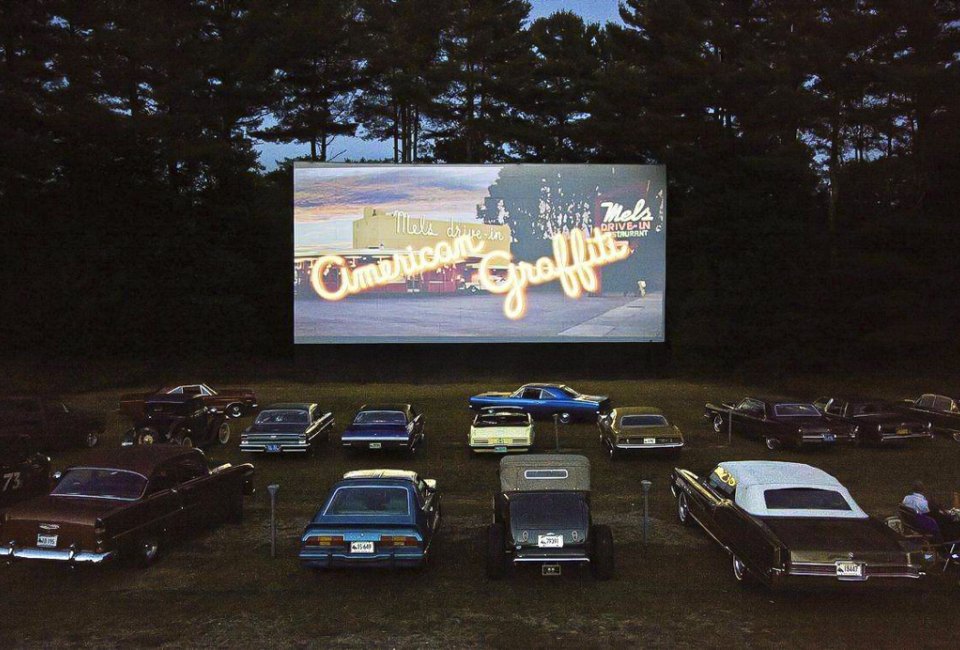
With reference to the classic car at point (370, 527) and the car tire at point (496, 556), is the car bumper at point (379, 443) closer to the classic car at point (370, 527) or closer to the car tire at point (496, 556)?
the classic car at point (370, 527)

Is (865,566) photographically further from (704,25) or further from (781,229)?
(704,25)

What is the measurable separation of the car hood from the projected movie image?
2371 centimetres

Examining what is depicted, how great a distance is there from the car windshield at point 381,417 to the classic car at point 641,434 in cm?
492

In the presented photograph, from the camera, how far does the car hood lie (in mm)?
8750

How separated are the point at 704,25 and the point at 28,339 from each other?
120ft

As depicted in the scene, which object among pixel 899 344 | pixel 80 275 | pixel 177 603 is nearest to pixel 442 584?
pixel 177 603

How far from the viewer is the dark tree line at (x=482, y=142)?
36344 millimetres

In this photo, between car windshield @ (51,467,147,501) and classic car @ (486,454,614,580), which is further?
car windshield @ (51,467,147,501)

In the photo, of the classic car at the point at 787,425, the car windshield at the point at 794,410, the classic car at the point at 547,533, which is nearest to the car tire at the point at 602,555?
the classic car at the point at 547,533

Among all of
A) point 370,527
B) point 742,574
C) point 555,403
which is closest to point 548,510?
point 370,527

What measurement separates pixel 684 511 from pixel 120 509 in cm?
823

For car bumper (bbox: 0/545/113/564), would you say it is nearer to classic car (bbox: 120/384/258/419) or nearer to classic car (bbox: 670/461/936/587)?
classic car (bbox: 670/461/936/587)

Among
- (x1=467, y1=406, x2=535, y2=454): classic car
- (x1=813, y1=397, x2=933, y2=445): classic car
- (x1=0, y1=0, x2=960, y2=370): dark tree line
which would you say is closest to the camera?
(x1=467, y1=406, x2=535, y2=454): classic car

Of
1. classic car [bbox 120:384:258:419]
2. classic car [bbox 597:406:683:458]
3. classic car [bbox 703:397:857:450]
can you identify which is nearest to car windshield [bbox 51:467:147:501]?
classic car [bbox 597:406:683:458]
